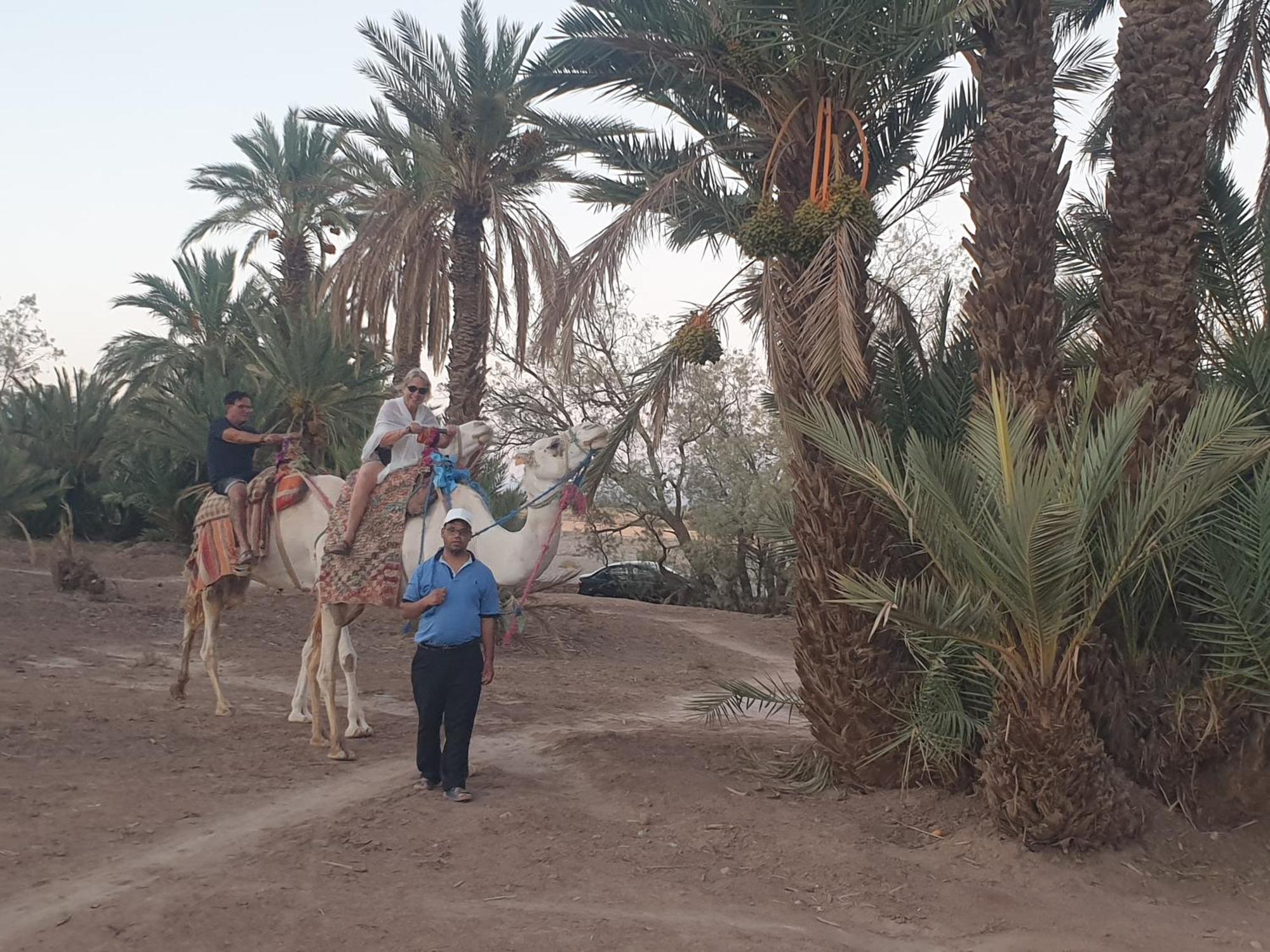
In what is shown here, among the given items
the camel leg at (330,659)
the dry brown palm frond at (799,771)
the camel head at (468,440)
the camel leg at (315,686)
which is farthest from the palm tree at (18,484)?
the dry brown palm frond at (799,771)

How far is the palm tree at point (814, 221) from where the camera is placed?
7.31 metres

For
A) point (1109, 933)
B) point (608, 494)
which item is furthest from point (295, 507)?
point (608, 494)

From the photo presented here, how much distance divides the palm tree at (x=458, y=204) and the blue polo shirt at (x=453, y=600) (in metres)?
11.7

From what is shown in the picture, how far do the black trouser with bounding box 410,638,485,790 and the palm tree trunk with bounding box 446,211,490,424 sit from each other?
12.5 m

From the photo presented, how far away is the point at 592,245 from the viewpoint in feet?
27.0

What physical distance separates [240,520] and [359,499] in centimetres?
179

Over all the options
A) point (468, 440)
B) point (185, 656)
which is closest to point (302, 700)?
point (185, 656)

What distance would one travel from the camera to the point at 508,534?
8445 mm

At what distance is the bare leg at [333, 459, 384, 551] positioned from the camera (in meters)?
8.33

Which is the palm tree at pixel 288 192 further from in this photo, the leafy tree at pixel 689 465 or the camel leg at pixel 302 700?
the camel leg at pixel 302 700

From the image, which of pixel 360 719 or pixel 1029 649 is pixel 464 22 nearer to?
pixel 360 719

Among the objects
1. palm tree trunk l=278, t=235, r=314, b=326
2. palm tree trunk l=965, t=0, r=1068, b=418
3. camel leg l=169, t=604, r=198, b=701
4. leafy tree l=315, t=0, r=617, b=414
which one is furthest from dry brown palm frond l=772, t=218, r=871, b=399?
palm tree trunk l=278, t=235, r=314, b=326

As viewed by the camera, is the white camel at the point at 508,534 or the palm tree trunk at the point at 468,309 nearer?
the white camel at the point at 508,534

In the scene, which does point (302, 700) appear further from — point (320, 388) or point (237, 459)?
point (320, 388)
